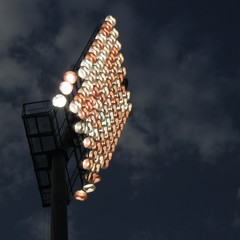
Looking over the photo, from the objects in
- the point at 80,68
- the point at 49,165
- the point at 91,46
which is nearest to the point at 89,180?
the point at 49,165

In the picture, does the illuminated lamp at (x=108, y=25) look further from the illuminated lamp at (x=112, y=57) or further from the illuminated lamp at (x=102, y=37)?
the illuminated lamp at (x=112, y=57)

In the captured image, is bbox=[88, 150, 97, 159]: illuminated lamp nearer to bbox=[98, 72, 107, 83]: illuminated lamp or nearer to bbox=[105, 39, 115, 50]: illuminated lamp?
bbox=[98, 72, 107, 83]: illuminated lamp

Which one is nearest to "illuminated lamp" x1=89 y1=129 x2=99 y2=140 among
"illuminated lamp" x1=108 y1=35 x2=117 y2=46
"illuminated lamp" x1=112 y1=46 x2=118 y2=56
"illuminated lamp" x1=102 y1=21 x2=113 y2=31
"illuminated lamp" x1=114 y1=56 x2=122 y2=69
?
"illuminated lamp" x1=114 y1=56 x2=122 y2=69

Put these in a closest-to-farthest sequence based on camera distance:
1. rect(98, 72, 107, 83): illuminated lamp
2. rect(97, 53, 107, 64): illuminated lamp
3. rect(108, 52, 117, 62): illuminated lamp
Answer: rect(98, 72, 107, 83): illuminated lamp
rect(97, 53, 107, 64): illuminated lamp
rect(108, 52, 117, 62): illuminated lamp

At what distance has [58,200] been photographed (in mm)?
14891

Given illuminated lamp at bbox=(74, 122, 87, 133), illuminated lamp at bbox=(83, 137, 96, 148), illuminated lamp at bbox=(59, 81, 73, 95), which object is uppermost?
illuminated lamp at bbox=(59, 81, 73, 95)

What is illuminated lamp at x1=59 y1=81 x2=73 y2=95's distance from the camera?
16297 millimetres

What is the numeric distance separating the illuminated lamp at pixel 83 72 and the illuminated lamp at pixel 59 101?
122cm

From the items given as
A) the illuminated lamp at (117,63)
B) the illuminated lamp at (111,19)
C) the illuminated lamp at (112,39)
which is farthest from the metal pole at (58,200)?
the illuminated lamp at (111,19)

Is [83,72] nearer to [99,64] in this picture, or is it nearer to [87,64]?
[87,64]

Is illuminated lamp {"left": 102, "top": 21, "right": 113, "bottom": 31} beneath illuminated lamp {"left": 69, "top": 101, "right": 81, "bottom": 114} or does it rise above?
above

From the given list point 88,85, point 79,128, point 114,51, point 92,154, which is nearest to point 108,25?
point 114,51

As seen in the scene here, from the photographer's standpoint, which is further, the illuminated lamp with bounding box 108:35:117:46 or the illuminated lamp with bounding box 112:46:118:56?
the illuminated lamp with bounding box 108:35:117:46

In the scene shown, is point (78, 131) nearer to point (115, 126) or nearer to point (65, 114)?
point (65, 114)
